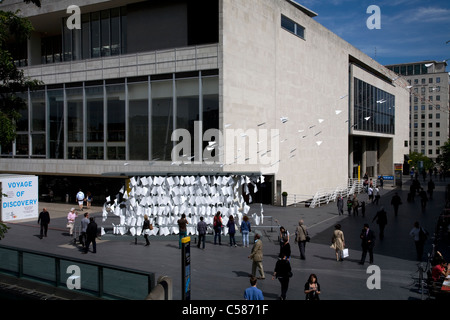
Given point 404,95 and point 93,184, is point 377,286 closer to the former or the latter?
point 93,184

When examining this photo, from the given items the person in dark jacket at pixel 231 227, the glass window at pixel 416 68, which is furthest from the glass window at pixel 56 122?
the glass window at pixel 416 68

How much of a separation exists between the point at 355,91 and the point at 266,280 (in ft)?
129

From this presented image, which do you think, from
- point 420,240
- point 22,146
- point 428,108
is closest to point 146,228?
point 420,240

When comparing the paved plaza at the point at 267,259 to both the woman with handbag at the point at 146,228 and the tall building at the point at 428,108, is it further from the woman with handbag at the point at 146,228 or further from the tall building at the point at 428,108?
the tall building at the point at 428,108

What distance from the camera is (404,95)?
73312 mm

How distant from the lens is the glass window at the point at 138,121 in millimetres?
28219

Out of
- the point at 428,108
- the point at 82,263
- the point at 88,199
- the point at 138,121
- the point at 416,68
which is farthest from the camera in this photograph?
A: the point at 428,108

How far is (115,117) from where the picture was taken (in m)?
29.5

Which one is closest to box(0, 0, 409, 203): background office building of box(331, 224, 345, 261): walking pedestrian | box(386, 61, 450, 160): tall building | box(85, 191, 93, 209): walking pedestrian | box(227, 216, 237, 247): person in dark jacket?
box(85, 191, 93, 209): walking pedestrian

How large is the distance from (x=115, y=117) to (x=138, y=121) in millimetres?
2169

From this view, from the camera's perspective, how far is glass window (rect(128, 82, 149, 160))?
Result: 1111 inches

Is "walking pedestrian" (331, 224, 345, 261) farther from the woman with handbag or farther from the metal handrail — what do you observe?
the metal handrail

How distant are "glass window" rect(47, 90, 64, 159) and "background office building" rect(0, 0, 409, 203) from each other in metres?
0.08

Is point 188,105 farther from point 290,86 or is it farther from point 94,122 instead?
point 290,86
